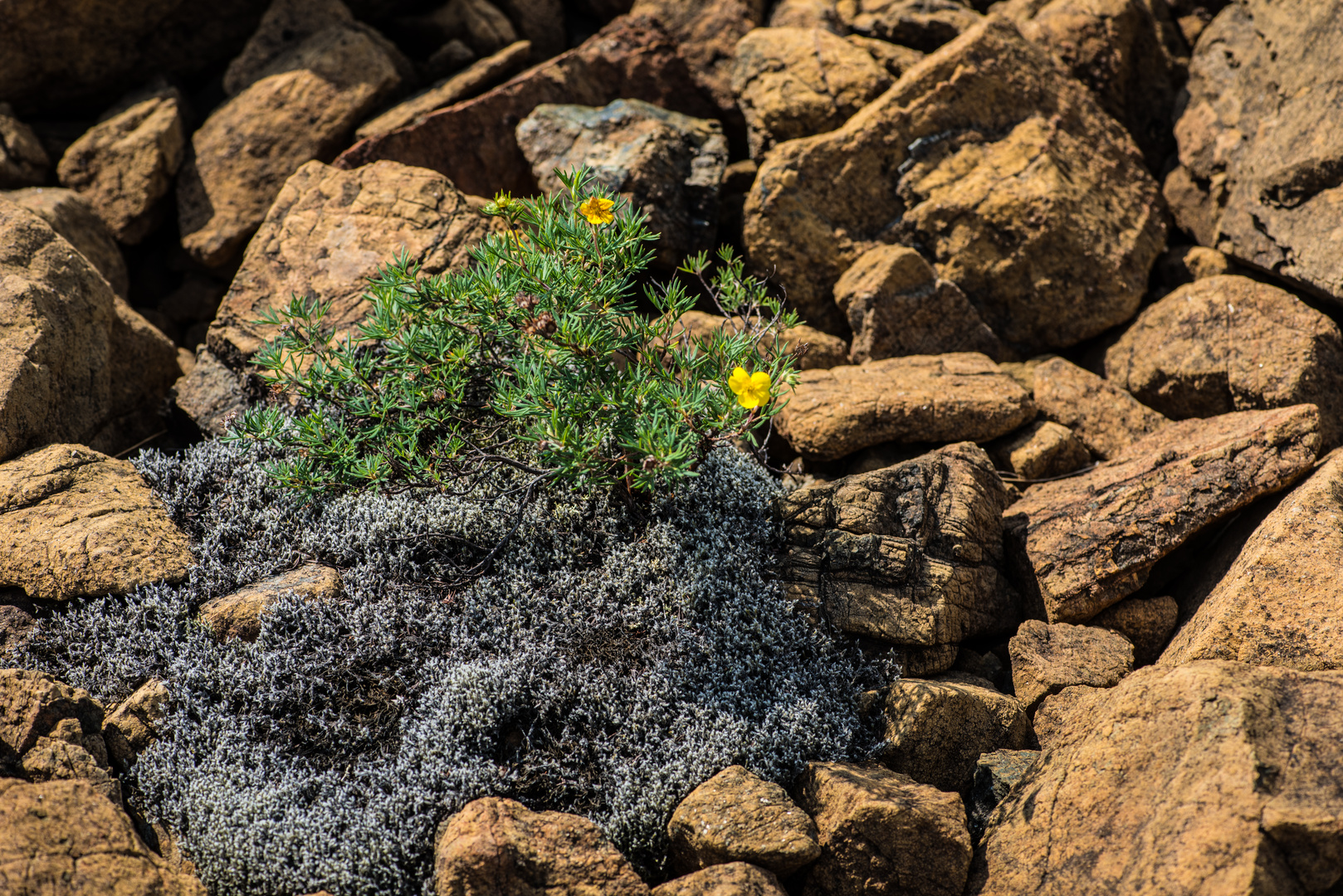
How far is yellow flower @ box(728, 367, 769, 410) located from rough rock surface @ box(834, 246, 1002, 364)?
2460 mm

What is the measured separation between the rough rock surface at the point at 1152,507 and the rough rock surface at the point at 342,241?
397 centimetres

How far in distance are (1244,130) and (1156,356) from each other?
196 cm

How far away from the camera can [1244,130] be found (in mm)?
6227

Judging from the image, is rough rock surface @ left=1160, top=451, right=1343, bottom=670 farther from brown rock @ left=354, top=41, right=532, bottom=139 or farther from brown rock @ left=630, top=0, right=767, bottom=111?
brown rock @ left=354, top=41, right=532, bottom=139

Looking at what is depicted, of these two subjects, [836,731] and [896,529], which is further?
[896,529]

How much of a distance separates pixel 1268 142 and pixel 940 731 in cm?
485

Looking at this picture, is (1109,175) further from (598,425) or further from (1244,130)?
(598,425)

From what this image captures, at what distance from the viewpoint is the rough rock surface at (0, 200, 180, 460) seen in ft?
15.5

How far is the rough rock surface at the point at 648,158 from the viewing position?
6301 millimetres

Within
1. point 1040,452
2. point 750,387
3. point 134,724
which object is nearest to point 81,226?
point 134,724

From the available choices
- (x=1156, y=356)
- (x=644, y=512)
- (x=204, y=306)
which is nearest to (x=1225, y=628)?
(x=1156, y=356)

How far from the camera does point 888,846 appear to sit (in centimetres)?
343

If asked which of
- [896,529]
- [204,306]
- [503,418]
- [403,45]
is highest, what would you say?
[403,45]

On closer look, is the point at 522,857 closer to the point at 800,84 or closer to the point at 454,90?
the point at 800,84
